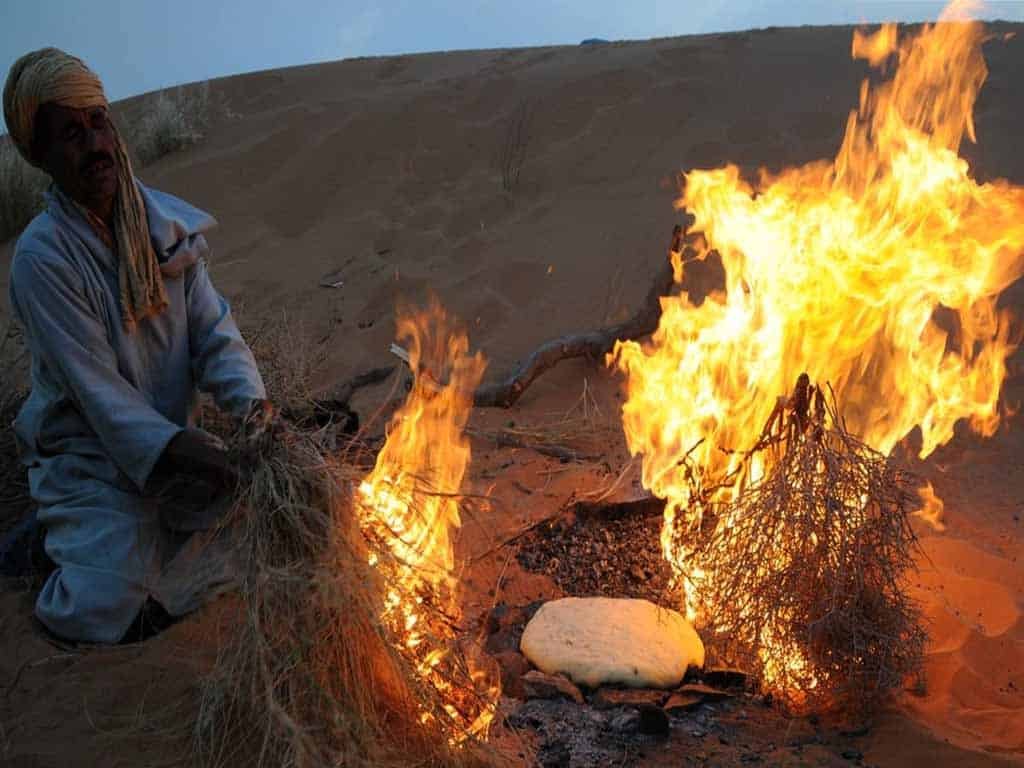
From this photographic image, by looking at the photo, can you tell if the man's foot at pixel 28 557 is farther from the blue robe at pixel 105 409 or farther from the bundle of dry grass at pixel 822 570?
the bundle of dry grass at pixel 822 570

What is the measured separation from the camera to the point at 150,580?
9.61 ft

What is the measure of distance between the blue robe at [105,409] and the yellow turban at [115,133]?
0.20 ft

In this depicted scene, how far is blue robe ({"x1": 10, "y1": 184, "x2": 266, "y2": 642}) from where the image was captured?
111 inches

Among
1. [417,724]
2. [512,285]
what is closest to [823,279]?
[417,724]

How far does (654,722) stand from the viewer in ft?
9.20

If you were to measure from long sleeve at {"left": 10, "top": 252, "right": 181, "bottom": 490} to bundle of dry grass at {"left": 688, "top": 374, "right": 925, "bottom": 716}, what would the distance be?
1806 mm

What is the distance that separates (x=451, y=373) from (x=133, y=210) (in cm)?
293

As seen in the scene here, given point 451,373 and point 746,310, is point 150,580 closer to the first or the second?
point 746,310

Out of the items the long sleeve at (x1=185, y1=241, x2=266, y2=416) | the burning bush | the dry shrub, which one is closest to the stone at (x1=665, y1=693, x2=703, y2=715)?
the burning bush

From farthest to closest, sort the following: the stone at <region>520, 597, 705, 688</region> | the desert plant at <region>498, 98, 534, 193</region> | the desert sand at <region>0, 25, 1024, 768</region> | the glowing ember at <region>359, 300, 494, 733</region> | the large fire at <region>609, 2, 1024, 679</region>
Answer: the desert plant at <region>498, 98, 534, 193</region>
the large fire at <region>609, 2, 1024, 679</region>
the stone at <region>520, 597, 705, 688</region>
the desert sand at <region>0, 25, 1024, 768</region>
the glowing ember at <region>359, 300, 494, 733</region>

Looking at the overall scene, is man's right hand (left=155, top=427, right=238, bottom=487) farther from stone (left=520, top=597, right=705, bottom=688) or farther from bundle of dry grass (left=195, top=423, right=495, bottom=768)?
stone (left=520, top=597, right=705, bottom=688)

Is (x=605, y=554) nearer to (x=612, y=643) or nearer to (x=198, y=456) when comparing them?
(x=612, y=643)

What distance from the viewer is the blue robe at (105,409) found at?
2.82 meters

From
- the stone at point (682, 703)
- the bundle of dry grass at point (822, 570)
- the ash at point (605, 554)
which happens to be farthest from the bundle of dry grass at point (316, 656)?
the ash at point (605, 554)
